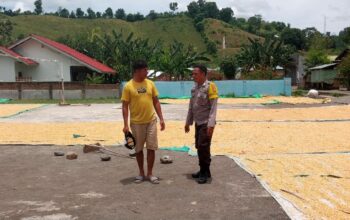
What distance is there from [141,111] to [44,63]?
106 feet

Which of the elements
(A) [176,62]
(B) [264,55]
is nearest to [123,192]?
(A) [176,62]

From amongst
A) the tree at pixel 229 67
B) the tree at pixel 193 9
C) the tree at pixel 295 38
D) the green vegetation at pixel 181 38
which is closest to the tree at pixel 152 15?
the green vegetation at pixel 181 38

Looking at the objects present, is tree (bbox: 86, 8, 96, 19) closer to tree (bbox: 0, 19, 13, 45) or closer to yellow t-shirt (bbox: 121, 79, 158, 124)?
tree (bbox: 0, 19, 13, 45)

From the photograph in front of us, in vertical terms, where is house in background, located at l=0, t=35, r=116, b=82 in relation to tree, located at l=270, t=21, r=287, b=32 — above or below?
below

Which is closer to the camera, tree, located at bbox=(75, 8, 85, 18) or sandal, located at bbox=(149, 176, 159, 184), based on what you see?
sandal, located at bbox=(149, 176, 159, 184)

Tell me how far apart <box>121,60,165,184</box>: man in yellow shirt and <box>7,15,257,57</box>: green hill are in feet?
265

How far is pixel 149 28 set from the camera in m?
95.4

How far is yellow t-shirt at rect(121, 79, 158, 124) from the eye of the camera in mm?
6473

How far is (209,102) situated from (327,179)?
1929mm

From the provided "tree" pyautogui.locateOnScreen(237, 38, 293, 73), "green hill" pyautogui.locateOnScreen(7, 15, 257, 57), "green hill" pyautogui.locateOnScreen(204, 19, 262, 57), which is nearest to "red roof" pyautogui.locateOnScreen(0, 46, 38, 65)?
"tree" pyautogui.locateOnScreen(237, 38, 293, 73)

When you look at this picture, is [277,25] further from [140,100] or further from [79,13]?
[140,100]

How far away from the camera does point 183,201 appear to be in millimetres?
5422

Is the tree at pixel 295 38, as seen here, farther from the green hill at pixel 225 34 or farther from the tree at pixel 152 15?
the tree at pixel 152 15

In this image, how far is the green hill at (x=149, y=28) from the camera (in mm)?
89500
